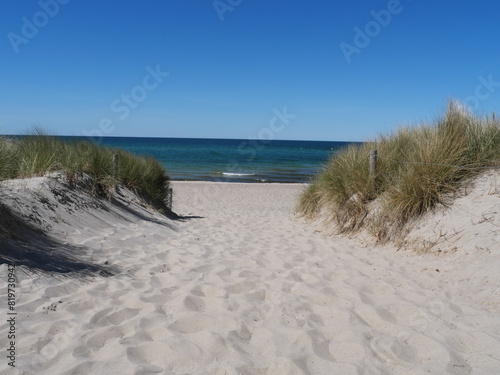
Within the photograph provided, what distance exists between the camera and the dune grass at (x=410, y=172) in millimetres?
5512

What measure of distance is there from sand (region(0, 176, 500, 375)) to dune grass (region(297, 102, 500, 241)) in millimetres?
365

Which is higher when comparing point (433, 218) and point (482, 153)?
point (482, 153)

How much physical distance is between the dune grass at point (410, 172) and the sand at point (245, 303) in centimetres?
36

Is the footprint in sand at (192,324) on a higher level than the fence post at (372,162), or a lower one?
lower

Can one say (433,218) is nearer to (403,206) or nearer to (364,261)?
(403,206)

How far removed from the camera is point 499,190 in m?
5.10

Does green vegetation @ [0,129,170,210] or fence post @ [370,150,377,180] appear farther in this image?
fence post @ [370,150,377,180]

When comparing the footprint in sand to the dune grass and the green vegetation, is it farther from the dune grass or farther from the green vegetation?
the green vegetation

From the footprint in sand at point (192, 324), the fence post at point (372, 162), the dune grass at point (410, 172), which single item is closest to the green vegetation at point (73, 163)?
the footprint in sand at point (192, 324)

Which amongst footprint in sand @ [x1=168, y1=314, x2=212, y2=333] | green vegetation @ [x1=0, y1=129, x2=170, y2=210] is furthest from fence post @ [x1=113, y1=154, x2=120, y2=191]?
footprint in sand @ [x1=168, y1=314, x2=212, y2=333]

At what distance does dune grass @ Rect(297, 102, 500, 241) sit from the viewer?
5.51 m

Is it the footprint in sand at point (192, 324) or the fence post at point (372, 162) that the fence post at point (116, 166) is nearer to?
the fence post at point (372, 162)

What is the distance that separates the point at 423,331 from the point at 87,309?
94.7 inches

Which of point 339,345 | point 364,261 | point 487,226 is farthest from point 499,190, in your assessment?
point 339,345
